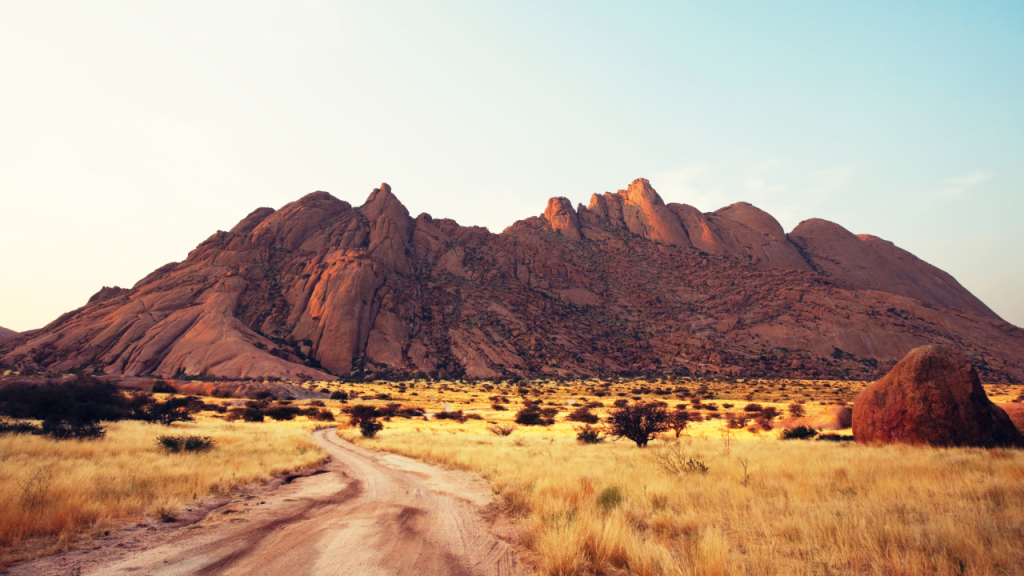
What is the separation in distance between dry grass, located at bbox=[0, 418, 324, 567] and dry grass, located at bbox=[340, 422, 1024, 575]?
7.13m

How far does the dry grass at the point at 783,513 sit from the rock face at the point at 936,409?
85.7 inches

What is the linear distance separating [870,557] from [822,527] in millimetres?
919

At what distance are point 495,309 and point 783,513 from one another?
91044 millimetres

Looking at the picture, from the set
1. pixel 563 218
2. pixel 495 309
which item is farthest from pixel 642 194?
pixel 495 309

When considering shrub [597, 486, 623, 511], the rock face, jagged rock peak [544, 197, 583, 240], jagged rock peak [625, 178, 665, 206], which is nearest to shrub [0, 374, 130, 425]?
shrub [597, 486, 623, 511]

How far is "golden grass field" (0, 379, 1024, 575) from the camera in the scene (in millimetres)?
5289

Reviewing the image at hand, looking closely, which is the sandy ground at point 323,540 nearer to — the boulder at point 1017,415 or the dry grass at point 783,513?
the dry grass at point 783,513

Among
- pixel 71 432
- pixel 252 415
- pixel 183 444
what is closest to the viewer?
pixel 183 444

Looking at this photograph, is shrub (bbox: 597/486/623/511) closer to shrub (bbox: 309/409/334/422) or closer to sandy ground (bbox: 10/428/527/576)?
sandy ground (bbox: 10/428/527/576)

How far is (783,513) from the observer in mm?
7262

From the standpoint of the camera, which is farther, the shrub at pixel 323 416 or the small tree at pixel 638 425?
the shrub at pixel 323 416

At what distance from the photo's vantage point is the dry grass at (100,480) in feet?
22.5

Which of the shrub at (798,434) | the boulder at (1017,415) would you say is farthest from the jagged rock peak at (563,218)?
the boulder at (1017,415)

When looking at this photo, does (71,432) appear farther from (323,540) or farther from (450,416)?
(450,416)
